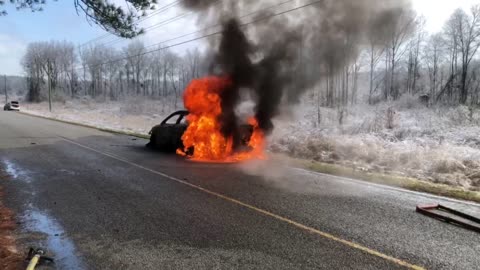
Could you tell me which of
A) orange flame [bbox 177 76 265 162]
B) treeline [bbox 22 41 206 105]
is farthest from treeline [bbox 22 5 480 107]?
orange flame [bbox 177 76 265 162]

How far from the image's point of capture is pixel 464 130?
1490 centimetres

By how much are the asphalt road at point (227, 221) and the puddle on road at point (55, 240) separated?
0.6 inches

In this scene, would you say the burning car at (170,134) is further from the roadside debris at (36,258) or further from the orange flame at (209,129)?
the roadside debris at (36,258)

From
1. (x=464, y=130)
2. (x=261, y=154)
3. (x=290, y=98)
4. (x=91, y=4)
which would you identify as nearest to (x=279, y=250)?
(x=91, y=4)

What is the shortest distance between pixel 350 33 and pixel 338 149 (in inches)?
155

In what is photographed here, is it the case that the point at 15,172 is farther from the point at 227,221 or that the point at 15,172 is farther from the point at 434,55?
the point at 434,55

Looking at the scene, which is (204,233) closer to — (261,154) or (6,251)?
(6,251)

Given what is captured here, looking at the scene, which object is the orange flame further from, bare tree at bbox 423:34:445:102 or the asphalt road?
bare tree at bbox 423:34:445:102

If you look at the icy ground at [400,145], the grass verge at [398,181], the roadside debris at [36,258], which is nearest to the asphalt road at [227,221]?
the roadside debris at [36,258]

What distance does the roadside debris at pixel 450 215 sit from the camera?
4985 millimetres

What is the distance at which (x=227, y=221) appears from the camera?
16.8ft

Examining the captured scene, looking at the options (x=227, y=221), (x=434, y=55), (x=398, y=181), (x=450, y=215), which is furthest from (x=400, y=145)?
(x=434, y=55)

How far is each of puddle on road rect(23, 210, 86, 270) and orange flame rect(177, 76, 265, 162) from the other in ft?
18.4

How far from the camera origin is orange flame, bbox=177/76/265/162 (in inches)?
435
